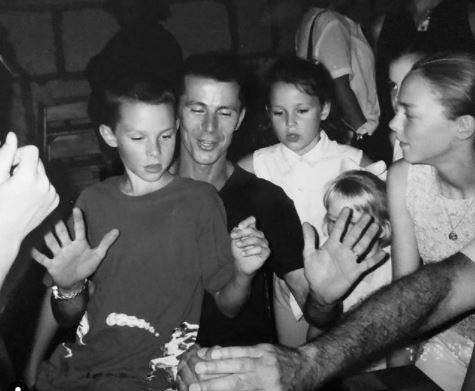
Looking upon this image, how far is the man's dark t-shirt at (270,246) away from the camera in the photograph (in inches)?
46.7

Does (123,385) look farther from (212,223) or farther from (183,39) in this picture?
(183,39)

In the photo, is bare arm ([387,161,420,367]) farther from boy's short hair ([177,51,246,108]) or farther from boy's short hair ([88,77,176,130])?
boy's short hair ([88,77,176,130])

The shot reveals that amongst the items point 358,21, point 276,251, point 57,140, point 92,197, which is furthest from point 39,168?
point 358,21

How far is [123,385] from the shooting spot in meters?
0.95

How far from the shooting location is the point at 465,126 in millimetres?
1118

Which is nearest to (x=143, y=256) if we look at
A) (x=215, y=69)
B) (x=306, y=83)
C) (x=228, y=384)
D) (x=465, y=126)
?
(x=228, y=384)

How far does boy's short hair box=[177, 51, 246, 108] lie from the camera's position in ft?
4.03

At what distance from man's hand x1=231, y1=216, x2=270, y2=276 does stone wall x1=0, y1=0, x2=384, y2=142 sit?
610 mm

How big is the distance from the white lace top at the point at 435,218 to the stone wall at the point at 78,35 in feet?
1.79

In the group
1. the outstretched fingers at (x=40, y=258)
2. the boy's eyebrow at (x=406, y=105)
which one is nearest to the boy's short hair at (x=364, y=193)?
the boy's eyebrow at (x=406, y=105)

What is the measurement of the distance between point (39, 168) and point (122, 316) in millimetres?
397

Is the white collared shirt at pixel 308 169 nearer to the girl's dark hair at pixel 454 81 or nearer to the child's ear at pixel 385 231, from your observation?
the child's ear at pixel 385 231

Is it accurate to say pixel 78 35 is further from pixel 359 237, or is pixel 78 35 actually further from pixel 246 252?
pixel 359 237

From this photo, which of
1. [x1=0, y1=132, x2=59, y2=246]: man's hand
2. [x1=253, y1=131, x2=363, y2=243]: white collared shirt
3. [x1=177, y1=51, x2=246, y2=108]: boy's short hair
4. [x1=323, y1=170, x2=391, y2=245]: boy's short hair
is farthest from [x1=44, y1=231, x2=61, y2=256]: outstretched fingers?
[x1=323, y1=170, x2=391, y2=245]: boy's short hair
